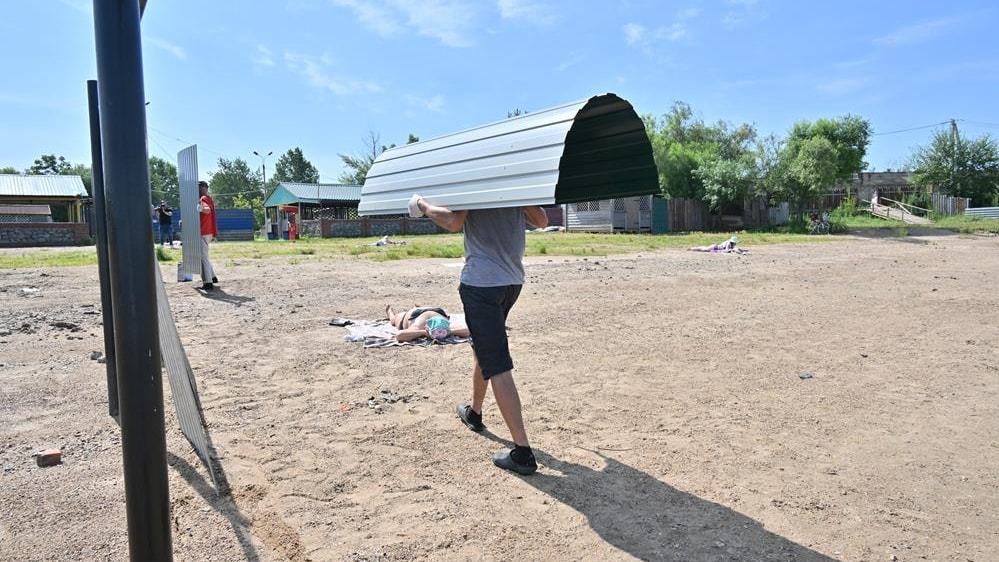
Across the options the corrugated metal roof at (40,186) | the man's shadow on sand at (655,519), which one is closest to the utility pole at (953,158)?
the man's shadow on sand at (655,519)

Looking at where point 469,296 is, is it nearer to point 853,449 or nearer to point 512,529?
point 512,529

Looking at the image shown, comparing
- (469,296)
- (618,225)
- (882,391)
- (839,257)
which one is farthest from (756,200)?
(469,296)

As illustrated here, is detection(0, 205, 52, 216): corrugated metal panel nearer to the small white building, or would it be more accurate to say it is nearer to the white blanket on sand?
the small white building

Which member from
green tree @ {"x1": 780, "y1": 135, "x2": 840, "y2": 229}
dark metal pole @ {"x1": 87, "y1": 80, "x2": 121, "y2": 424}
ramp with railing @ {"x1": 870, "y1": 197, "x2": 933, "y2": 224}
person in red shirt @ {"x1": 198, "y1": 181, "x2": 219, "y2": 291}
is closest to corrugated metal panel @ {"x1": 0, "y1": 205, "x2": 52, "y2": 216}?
person in red shirt @ {"x1": 198, "y1": 181, "x2": 219, "y2": 291}

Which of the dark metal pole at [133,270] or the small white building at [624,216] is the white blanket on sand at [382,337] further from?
the small white building at [624,216]

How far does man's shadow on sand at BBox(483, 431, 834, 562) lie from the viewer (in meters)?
2.70

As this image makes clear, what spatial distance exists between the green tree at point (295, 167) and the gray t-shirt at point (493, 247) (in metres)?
94.3

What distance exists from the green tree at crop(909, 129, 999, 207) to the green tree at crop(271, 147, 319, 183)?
252 feet

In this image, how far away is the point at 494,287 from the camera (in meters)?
3.47

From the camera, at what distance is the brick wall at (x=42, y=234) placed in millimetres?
27359

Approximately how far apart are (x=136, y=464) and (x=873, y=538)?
294 cm

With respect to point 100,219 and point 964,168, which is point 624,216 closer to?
point 964,168

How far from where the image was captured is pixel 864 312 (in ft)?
27.8

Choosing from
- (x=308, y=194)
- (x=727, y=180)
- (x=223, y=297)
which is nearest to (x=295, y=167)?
(x=308, y=194)
